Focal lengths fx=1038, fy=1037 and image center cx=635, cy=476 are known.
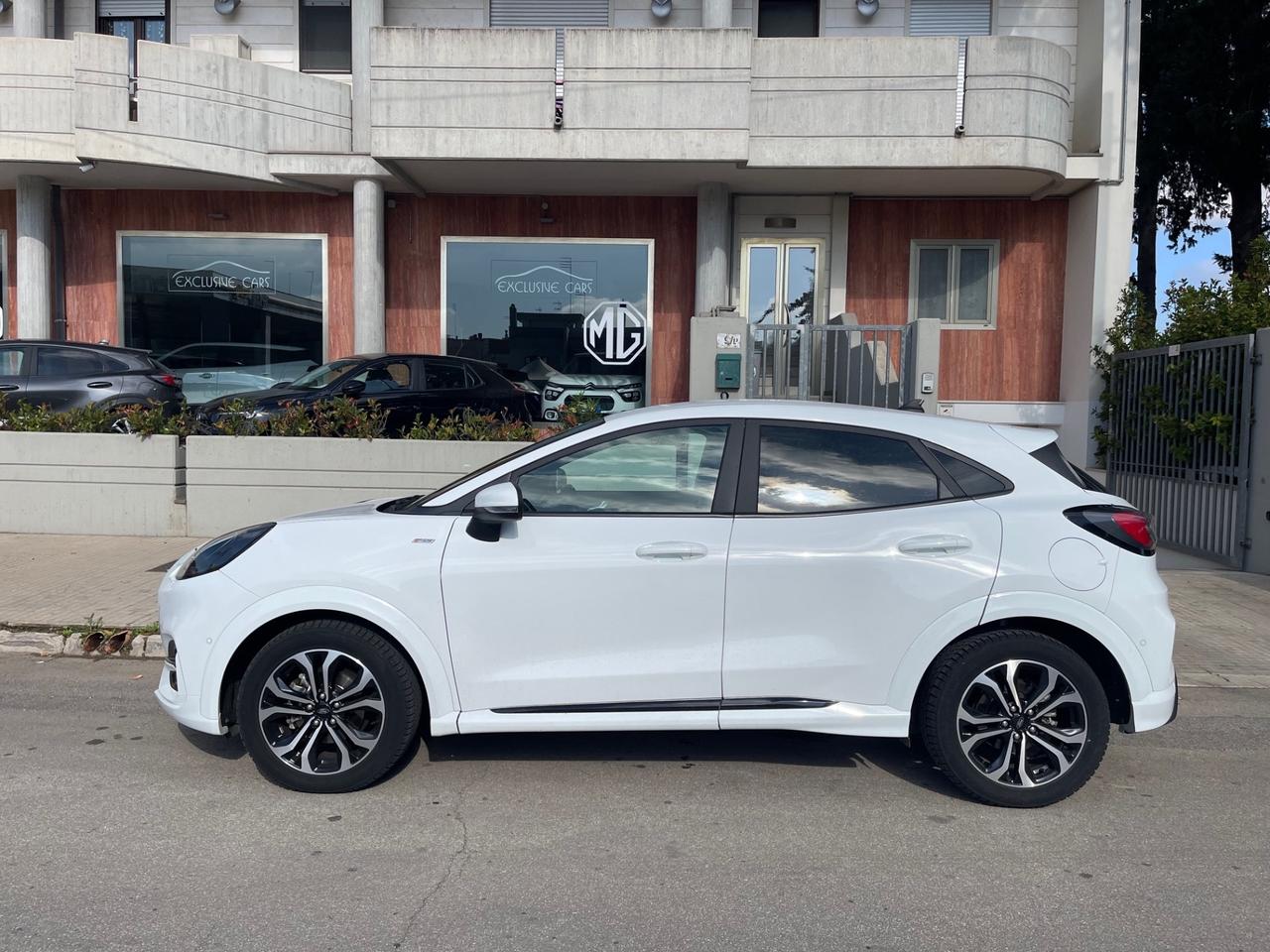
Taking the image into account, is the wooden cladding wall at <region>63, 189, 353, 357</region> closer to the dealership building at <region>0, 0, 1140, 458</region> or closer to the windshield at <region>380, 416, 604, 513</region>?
the dealership building at <region>0, 0, 1140, 458</region>

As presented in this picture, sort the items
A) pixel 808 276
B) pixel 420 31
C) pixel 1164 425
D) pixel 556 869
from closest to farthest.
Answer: pixel 556 869 < pixel 1164 425 < pixel 420 31 < pixel 808 276

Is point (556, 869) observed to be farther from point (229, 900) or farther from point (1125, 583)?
point (1125, 583)

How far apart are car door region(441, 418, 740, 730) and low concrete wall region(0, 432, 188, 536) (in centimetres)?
760

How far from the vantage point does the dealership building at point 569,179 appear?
13625 millimetres

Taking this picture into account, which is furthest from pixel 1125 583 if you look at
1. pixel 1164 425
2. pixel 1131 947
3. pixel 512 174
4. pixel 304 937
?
pixel 512 174

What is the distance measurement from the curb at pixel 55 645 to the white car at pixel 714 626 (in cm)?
280

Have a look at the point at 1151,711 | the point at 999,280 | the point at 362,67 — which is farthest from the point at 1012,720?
the point at 362,67

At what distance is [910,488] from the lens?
4504mm

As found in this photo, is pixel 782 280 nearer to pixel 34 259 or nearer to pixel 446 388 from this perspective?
pixel 446 388

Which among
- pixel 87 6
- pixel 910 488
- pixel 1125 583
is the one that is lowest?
pixel 1125 583

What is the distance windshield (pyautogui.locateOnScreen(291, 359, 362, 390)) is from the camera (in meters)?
12.8

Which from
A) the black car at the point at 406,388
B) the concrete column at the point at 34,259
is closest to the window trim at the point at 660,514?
Result: the black car at the point at 406,388

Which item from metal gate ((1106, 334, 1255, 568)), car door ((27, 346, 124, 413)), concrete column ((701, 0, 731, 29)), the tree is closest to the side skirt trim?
metal gate ((1106, 334, 1255, 568))

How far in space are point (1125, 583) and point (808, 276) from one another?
1201 centimetres
